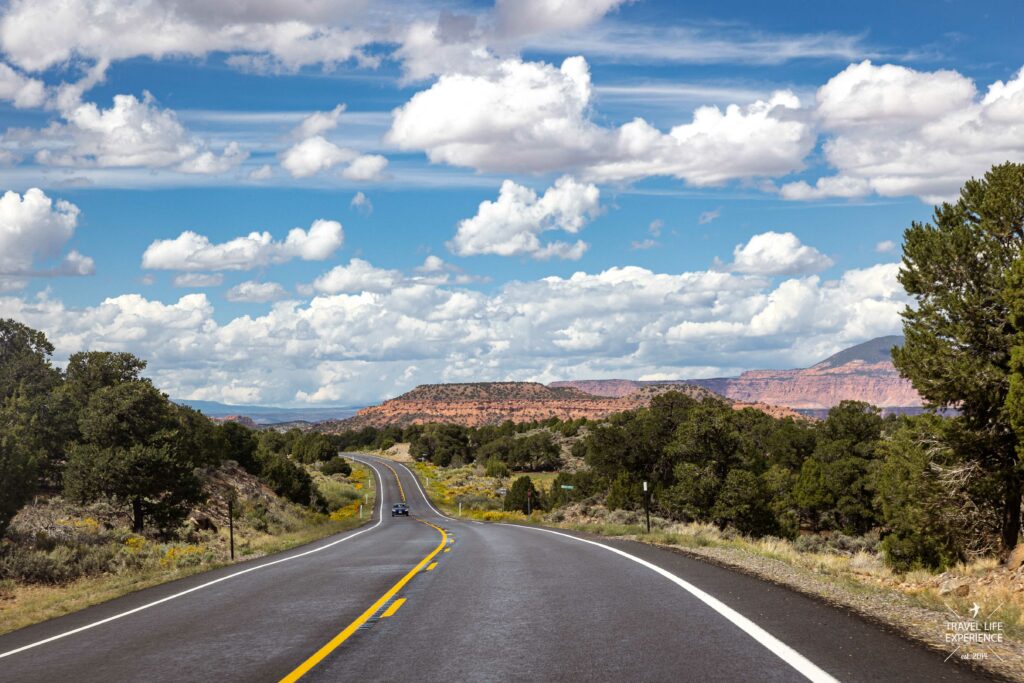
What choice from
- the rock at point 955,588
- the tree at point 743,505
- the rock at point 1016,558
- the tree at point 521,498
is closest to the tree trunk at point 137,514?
the rock at point 955,588

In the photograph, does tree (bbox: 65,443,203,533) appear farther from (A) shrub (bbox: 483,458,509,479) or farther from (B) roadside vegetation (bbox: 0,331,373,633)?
(A) shrub (bbox: 483,458,509,479)

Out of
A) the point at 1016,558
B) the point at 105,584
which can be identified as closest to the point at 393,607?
the point at 105,584

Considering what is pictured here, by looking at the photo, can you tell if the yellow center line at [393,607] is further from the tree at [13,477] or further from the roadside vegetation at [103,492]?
the tree at [13,477]

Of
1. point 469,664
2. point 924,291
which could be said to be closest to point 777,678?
point 469,664

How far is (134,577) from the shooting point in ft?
60.3

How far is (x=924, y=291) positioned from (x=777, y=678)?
24282 mm

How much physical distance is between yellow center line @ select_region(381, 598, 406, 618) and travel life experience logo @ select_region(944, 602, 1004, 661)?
19.3 feet

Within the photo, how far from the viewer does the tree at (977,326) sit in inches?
946

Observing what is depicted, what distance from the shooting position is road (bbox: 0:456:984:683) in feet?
21.7

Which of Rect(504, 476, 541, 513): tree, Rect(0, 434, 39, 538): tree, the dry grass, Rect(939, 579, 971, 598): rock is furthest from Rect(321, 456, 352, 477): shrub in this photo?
Rect(939, 579, 971, 598): rock

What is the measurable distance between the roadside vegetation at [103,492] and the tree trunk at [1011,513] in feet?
75.4

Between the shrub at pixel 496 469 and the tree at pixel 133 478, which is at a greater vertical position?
the tree at pixel 133 478

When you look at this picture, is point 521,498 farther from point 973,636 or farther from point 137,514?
point 973,636

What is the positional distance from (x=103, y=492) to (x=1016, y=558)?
3703 cm
